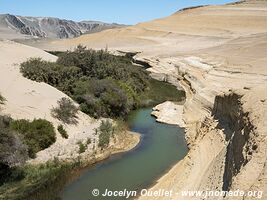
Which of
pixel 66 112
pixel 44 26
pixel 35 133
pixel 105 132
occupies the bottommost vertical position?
pixel 105 132

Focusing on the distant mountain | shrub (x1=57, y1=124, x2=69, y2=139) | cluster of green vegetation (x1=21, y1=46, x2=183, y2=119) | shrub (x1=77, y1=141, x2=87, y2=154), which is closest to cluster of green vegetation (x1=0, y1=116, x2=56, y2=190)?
shrub (x1=57, y1=124, x2=69, y2=139)

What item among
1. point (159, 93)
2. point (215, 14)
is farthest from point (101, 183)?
point (215, 14)

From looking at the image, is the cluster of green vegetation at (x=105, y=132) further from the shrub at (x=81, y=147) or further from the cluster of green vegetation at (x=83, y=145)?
the shrub at (x=81, y=147)

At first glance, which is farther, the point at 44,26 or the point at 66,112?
the point at 44,26

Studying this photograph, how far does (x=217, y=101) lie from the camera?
21922mm

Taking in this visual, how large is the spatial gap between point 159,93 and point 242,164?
2753 centimetres

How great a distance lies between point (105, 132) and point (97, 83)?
6005mm

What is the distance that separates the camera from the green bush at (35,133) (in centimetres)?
2000

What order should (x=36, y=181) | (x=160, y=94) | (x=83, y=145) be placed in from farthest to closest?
(x=160, y=94), (x=83, y=145), (x=36, y=181)

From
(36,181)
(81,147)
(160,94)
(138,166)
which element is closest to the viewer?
(36,181)

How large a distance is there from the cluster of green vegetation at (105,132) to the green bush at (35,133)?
2.62 m

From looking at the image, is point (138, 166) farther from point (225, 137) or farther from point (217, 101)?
point (217, 101)

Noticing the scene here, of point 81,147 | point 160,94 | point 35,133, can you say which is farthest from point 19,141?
point 160,94

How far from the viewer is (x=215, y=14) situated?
285 ft
